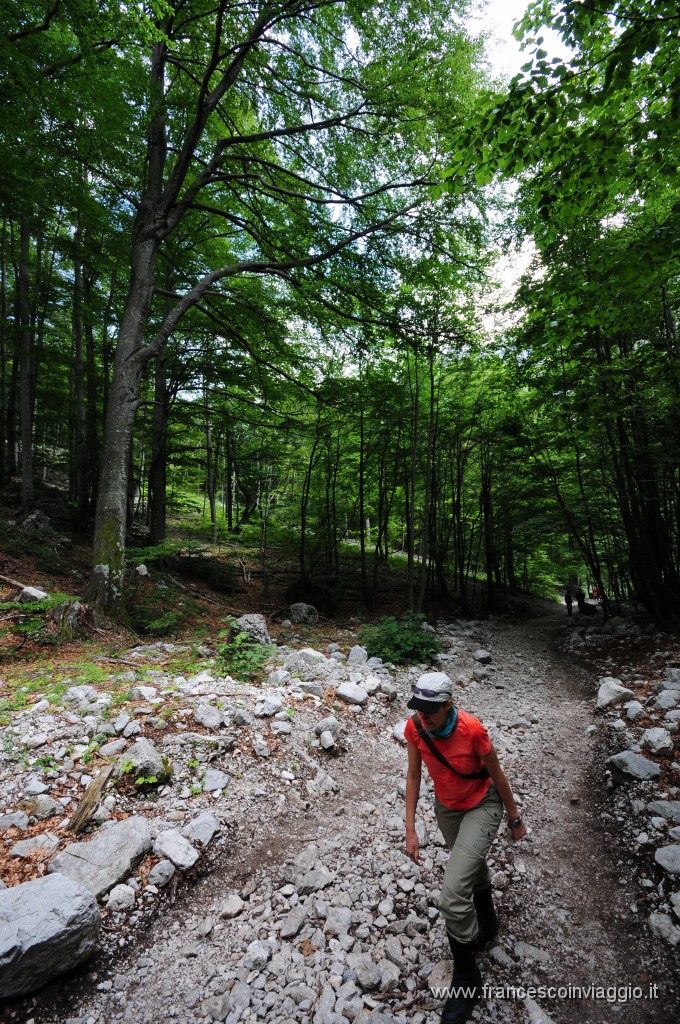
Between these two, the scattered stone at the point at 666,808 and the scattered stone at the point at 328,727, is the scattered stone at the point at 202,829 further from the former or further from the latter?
the scattered stone at the point at 666,808

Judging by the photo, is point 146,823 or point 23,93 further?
point 23,93

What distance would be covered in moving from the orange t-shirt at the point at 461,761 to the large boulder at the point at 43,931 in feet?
6.74

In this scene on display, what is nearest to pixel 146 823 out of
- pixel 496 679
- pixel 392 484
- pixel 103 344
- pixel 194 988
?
pixel 194 988

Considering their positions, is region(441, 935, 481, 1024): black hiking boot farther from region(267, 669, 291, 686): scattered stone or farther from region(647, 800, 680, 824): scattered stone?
region(267, 669, 291, 686): scattered stone

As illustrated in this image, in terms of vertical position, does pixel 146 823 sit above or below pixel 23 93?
below

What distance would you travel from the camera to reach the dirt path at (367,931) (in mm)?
2109

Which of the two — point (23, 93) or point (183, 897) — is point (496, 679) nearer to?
point (183, 897)

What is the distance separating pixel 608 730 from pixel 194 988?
4.75 m

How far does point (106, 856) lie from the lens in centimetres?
266

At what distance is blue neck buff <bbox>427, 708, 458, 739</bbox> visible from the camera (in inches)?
95.0

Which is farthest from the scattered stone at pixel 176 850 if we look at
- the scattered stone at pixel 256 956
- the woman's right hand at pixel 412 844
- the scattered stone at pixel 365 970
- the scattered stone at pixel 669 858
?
the scattered stone at pixel 669 858

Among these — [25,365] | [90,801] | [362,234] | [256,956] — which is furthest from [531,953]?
[25,365]

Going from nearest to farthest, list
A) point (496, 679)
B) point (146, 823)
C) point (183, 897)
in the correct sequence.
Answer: point (183, 897)
point (146, 823)
point (496, 679)

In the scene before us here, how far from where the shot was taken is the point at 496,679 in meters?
7.38
